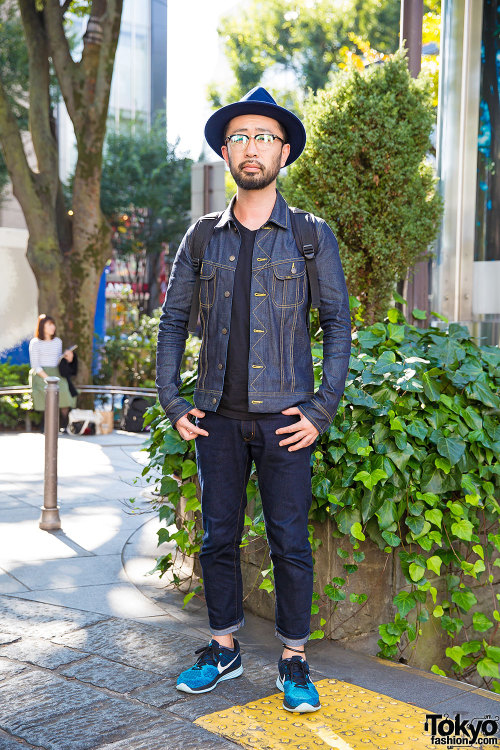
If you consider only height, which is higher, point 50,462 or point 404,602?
point 50,462

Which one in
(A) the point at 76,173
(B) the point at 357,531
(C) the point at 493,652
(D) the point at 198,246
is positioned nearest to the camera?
(D) the point at 198,246

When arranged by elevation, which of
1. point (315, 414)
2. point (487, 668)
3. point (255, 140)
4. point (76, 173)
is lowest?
point (487, 668)

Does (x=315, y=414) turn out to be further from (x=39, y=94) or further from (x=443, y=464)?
(x=39, y=94)

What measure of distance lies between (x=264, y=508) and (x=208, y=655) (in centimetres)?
61

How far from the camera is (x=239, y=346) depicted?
127 inches

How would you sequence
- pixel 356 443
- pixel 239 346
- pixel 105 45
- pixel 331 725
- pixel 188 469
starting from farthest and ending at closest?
pixel 105 45 → pixel 188 469 → pixel 356 443 → pixel 239 346 → pixel 331 725

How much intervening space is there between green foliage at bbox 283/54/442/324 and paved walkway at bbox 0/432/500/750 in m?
2.71

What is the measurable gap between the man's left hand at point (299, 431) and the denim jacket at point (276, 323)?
26 millimetres

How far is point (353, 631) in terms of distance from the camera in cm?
387

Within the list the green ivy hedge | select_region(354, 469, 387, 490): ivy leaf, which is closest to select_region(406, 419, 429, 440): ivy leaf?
the green ivy hedge

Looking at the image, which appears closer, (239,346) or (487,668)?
(239,346)

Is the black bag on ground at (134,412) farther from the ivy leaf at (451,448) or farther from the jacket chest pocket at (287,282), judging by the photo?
the jacket chest pocket at (287,282)

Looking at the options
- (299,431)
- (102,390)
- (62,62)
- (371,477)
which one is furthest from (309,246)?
(62,62)

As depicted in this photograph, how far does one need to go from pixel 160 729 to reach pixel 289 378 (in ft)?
4.25
